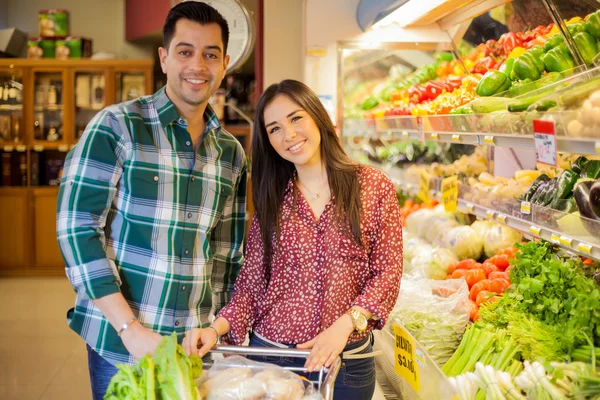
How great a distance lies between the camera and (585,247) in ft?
6.62

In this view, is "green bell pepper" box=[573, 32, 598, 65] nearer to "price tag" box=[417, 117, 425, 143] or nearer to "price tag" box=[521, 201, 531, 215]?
"price tag" box=[521, 201, 531, 215]

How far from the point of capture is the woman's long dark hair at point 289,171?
2090 mm

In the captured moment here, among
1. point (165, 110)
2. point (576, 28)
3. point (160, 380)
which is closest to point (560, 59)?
point (576, 28)

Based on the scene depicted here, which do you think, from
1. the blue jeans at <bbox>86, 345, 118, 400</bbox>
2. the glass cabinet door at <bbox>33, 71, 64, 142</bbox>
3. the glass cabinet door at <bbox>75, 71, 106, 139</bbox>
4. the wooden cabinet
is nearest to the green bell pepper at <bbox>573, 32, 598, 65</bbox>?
the blue jeans at <bbox>86, 345, 118, 400</bbox>

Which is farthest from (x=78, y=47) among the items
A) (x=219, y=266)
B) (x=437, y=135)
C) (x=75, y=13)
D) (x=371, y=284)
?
(x=371, y=284)

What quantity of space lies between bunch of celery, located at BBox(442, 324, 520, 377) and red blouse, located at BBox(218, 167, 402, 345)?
0.51m

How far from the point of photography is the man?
2006 millimetres

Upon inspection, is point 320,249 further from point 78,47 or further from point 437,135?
point 78,47

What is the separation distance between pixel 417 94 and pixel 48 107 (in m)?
5.83

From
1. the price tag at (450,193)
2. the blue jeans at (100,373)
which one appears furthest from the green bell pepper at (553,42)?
the blue jeans at (100,373)

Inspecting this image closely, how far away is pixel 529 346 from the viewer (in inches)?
89.4

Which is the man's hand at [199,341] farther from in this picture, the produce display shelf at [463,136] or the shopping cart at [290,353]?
the produce display shelf at [463,136]

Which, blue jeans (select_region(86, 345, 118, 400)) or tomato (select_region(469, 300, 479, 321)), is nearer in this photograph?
blue jeans (select_region(86, 345, 118, 400))

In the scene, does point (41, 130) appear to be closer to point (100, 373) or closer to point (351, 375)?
point (100, 373)
